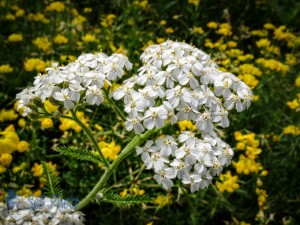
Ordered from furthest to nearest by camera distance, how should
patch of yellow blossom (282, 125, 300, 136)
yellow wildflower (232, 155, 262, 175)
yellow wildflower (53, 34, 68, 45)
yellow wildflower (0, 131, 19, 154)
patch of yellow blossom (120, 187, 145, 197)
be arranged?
yellow wildflower (53, 34, 68, 45), patch of yellow blossom (282, 125, 300, 136), yellow wildflower (232, 155, 262, 175), patch of yellow blossom (120, 187, 145, 197), yellow wildflower (0, 131, 19, 154)

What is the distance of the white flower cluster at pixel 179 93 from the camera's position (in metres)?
2.14

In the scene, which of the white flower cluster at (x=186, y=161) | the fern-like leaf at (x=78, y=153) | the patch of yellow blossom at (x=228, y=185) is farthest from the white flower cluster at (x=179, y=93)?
the patch of yellow blossom at (x=228, y=185)

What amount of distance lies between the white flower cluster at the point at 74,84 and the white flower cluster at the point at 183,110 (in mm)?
124

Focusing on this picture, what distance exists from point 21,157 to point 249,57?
2588 mm

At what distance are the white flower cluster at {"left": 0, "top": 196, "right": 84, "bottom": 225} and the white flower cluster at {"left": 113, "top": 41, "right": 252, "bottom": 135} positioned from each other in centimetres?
74

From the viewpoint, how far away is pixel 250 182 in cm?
365

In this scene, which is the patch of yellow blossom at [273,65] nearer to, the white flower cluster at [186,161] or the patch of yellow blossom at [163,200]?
the patch of yellow blossom at [163,200]

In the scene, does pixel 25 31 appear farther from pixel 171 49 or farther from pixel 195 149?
pixel 195 149

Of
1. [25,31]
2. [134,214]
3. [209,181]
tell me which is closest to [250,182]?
[134,214]

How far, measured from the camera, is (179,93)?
218cm

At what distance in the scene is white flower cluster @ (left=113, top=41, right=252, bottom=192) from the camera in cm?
211

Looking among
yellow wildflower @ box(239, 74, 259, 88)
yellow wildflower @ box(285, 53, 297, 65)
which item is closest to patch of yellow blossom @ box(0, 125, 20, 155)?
yellow wildflower @ box(239, 74, 259, 88)

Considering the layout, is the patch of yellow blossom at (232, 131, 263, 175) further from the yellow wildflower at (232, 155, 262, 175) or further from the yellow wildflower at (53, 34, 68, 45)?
the yellow wildflower at (53, 34, 68, 45)

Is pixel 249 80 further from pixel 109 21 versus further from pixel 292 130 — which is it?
pixel 109 21
